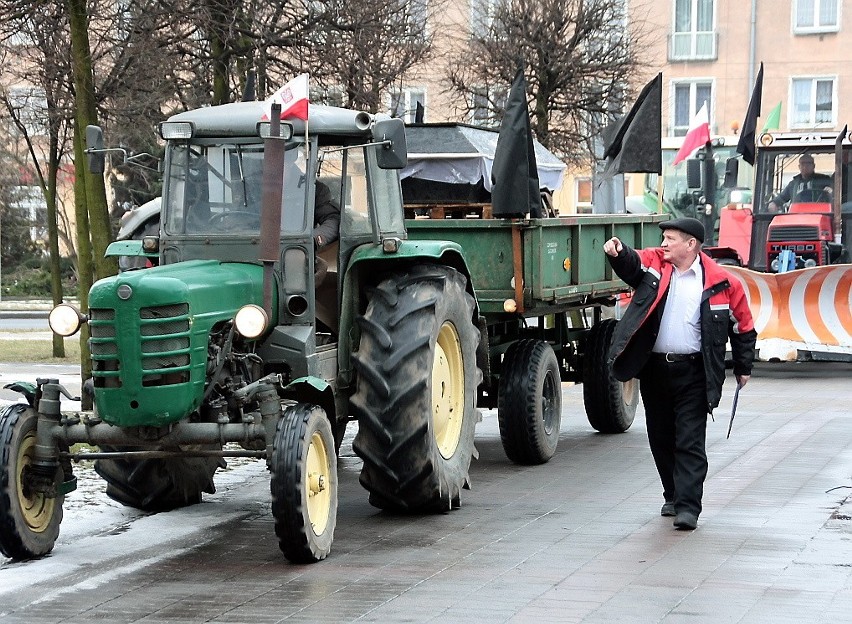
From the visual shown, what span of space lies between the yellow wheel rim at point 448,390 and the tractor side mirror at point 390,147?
43.3 inches

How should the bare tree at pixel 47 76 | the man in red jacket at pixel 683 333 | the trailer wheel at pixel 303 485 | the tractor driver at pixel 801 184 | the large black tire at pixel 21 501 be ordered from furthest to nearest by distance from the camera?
the tractor driver at pixel 801 184 → the bare tree at pixel 47 76 → the man in red jacket at pixel 683 333 → the large black tire at pixel 21 501 → the trailer wheel at pixel 303 485

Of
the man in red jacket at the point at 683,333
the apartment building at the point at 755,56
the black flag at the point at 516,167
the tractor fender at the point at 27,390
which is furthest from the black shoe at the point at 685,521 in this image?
the apartment building at the point at 755,56

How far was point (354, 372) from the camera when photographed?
29.5 feet

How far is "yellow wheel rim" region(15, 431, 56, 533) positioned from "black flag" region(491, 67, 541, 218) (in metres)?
4.21

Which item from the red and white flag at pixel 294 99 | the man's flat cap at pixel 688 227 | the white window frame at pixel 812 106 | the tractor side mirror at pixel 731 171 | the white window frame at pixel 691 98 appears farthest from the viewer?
the white window frame at pixel 691 98

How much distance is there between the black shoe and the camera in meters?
8.58

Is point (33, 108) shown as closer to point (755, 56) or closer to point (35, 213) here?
point (35, 213)

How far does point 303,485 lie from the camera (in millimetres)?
7508

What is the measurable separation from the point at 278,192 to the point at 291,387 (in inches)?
41.7

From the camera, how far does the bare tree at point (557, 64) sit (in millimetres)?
25328

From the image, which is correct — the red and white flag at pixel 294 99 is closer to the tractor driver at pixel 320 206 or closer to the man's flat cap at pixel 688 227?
the tractor driver at pixel 320 206

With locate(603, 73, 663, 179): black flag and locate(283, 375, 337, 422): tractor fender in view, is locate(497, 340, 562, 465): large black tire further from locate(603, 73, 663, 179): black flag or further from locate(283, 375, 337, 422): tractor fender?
locate(603, 73, 663, 179): black flag

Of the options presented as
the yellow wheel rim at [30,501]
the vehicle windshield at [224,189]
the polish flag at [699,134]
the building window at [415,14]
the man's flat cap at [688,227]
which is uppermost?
the building window at [415,14]

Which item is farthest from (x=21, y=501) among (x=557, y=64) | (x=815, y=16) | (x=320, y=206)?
(x=815, y=16)
